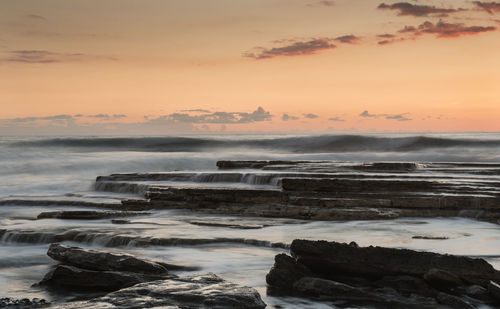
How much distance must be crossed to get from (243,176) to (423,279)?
41.8ft

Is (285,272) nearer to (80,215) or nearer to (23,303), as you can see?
(23,303)

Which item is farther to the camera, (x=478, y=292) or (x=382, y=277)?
(x=382, y=277)

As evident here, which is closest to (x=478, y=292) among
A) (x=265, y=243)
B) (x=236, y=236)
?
(x=265, y=243)

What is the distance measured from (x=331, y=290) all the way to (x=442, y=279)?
1308 mm

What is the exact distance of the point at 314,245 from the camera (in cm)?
795

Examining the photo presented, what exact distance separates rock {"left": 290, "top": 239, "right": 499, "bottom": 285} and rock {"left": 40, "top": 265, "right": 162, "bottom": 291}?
204cm

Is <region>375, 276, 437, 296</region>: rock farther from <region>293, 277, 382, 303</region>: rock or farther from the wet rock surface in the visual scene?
the wet rock surface

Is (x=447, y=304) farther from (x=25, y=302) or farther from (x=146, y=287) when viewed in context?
(x=25, y=302)

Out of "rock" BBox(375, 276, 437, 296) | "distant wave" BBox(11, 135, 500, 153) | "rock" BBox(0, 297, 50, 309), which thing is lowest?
"rock" BBox(0, 297, 50, 309)

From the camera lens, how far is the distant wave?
55969mm

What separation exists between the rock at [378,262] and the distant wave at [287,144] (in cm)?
4668

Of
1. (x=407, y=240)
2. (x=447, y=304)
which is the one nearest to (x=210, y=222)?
(x=407, y=240)

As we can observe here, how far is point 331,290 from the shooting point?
7574 millimetres

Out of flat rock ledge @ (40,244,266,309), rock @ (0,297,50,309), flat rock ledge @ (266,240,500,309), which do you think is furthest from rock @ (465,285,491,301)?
rock @ (0,297,50,309)
